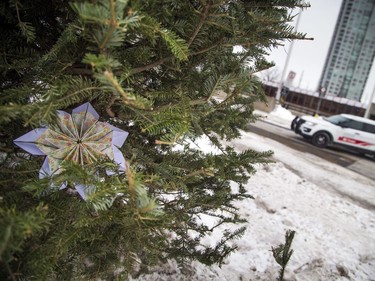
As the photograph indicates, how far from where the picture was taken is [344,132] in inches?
460

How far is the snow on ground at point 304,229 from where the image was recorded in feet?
10.5

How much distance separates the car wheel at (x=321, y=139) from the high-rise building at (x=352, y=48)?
114407 mm

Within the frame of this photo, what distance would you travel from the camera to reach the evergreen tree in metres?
0.82

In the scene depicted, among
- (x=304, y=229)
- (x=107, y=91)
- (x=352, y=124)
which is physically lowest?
(x=304, y=229)

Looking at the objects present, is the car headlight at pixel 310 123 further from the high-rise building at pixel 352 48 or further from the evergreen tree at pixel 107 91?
the high-rise building at pixel 352 48

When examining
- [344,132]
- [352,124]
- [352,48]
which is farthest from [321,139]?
[352,48]

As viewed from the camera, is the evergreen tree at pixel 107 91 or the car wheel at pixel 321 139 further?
the car wheel at pixel 321 139

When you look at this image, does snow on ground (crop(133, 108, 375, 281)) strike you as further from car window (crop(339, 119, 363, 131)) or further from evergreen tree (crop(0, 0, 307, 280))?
car window (crop(339, 119, 363, 131))

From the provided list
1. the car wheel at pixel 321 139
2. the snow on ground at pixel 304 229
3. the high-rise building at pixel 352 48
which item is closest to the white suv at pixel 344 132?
the car wheel at pixel 321 139

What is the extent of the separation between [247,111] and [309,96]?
3202cm

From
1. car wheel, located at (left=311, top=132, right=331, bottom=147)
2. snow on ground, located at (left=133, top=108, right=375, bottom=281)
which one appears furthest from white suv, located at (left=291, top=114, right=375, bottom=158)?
snow on ground, located at (left=133, top=108, right=375, bottom=281)

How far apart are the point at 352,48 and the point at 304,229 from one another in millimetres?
137150

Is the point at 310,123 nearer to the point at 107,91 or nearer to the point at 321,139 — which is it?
the point at 321,139

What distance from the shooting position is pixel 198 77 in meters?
1.70
